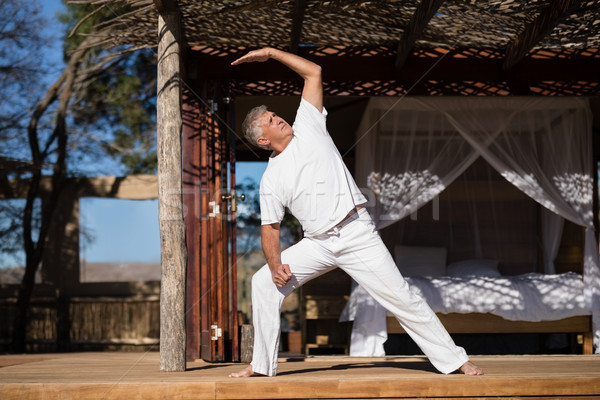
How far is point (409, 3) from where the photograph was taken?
495cm

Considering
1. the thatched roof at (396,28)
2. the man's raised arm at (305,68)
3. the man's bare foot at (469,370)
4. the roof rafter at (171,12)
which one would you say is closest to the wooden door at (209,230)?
the thatched roof at (396,28)

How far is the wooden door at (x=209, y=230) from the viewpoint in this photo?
556 cm

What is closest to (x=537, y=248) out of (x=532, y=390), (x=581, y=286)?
(x=581, y=286)

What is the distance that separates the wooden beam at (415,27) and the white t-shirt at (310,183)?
4.58 feet

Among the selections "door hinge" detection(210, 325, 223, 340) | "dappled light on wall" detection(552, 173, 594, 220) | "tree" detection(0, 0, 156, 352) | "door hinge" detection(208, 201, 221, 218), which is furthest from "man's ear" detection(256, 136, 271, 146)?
"tree" detection(0, 0, 156, 352)

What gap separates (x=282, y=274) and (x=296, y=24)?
2.25 m

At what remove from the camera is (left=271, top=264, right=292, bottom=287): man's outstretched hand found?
373 cm

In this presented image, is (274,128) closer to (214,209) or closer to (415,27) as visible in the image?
(415,27)

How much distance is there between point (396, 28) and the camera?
17.9 ft

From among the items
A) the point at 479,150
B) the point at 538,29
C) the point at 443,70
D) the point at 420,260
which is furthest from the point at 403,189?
the point at 538,29

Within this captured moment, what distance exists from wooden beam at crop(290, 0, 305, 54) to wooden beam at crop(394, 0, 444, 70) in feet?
2.70

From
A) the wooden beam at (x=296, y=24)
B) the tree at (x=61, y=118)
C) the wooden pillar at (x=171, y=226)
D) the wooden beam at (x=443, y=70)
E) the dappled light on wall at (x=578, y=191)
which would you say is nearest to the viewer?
the wooden pillar at (x=171, y=226)

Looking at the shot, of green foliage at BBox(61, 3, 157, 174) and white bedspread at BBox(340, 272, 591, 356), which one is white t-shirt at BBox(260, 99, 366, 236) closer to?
white bedspread at BBox(340, 272, 591, 356)

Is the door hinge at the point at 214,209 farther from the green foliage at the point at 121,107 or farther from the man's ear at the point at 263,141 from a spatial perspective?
Answer: the green foliage at the point at 121,107
